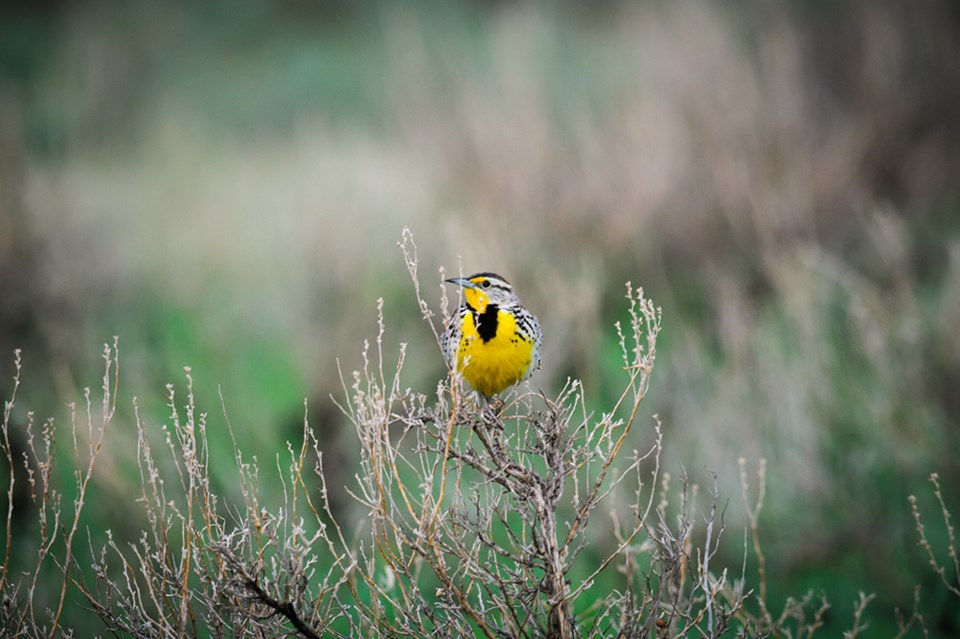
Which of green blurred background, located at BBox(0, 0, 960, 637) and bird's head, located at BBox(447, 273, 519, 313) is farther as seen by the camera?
green blurred background, located at BBox(0, 0, 960, 637)

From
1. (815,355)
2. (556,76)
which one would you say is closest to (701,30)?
(556,76)

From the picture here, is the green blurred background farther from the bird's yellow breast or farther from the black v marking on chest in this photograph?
the black v marking on chest

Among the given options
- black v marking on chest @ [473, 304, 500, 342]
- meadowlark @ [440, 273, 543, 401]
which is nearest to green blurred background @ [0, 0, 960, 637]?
meadowlark @ [440, 273, 543, 401]

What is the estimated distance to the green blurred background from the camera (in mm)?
5379

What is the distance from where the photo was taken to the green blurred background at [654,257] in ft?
17.6

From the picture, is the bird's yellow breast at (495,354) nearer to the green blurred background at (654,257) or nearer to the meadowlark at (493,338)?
the meadowlark at (493,338)

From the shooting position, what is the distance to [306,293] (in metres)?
8.20

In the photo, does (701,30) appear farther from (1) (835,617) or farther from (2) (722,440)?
(1) (835,617)

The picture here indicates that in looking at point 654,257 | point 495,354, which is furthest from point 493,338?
point 654,257

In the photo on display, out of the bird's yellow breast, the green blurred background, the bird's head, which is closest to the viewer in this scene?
the bird's yellow breast

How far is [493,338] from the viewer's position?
10.9 feet

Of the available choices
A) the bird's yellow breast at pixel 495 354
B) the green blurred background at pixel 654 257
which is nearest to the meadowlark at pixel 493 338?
the bird's yellow breast at pixel 495 354

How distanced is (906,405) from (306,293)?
508 cm

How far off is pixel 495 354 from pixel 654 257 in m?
5.53
